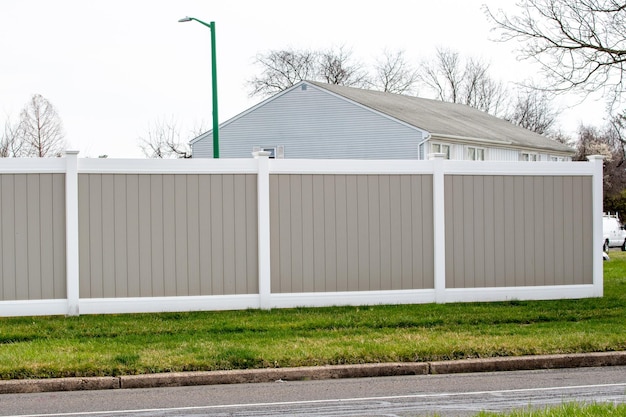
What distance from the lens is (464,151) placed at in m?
38.3

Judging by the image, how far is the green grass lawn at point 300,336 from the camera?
10422 mm

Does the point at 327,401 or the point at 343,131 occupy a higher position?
the point at 343,131

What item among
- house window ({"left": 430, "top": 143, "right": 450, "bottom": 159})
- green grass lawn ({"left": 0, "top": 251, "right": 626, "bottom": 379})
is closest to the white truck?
house window ({"left": 430, "top": 143, "right": 450, "bottom": 159})

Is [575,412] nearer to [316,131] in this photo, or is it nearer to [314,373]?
[314,373]

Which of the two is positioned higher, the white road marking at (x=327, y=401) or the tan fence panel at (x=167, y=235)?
the tan fence panel at (x=167, y=235)

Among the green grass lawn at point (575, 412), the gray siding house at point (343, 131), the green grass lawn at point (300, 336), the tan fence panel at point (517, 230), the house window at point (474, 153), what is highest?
the gray siding house at point (343, 131)

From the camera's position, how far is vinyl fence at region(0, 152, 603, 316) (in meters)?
14.2

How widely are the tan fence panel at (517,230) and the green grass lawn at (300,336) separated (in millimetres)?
630

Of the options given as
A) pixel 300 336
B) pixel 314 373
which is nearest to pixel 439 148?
pixel 300 336

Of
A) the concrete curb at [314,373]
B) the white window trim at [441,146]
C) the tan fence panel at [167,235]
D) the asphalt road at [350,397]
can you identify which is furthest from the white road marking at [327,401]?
the white window trim at [441,146]

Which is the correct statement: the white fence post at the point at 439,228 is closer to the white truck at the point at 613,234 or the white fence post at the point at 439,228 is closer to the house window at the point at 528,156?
the white truck at the point at 613,234

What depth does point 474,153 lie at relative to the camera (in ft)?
130

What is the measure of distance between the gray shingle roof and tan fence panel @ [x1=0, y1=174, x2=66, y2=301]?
2255 cm

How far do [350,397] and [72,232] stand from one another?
21.5 ft
